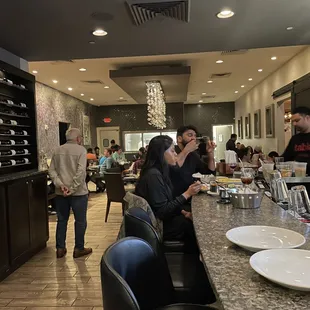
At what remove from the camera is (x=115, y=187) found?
570 cm

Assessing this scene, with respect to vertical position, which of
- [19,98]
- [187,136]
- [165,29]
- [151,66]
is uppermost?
[151,66]

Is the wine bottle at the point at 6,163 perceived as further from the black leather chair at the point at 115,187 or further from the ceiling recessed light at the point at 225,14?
the ceiling recessed light at the point at 225,14

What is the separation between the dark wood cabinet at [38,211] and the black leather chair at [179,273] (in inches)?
104

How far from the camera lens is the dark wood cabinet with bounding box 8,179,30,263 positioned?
3.64m

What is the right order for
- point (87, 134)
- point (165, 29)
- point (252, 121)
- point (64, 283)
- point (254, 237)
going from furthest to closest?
point (87, 134) → point (252, 121) → point (165, 29) → point (64, 283) → point (254, 237)

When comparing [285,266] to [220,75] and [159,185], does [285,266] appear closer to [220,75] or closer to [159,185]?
[159,185]

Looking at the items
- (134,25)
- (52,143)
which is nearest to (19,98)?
(134,25)

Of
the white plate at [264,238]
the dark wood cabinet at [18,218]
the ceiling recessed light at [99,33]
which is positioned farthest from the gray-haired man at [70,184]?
the white plate at [264,238]

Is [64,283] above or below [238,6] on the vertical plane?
below

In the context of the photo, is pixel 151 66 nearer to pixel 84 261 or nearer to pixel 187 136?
pixel 187 136

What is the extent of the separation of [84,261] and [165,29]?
9.51 feet

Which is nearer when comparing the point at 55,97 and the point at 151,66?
the point at 151,66

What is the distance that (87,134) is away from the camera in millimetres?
14055

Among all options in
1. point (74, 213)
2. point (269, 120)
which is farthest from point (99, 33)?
point (269, 120)
